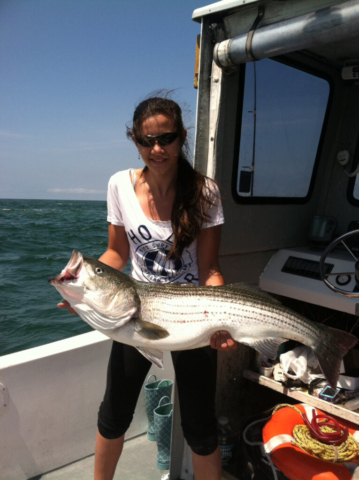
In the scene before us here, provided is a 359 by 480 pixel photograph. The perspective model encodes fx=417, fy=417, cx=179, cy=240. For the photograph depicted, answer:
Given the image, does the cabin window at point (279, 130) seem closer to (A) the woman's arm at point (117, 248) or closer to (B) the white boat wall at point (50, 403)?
(A) the woman's arm at point (117, 248)

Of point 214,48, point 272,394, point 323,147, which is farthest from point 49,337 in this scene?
point 214,48

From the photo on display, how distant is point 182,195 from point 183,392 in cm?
123

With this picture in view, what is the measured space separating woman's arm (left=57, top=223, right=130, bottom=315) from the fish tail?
139cm

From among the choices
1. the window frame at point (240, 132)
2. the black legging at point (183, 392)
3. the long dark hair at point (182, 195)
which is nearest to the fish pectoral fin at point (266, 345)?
the black legging at point (183, 392)

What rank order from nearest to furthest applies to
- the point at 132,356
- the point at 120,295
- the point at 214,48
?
the point at 120,295 < the point at 132,356 < the point at 214,48

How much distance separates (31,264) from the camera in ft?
65.2

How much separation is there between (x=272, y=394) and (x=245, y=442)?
70 centimetres

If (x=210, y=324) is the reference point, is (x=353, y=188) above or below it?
above

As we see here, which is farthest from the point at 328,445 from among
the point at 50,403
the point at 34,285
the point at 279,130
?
the point at 34,285

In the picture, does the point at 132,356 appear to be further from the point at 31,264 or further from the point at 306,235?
the point at 31,264

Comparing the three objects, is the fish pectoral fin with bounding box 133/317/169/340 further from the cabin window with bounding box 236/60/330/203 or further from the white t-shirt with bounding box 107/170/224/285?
the cabin window with bounding box 236/60/330/203

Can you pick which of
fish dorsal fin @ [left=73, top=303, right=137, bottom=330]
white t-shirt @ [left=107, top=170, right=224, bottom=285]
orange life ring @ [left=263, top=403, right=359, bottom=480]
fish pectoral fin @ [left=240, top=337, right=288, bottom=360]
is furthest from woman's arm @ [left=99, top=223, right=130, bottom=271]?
orange life ring @ [left=263, top=403, right=359, bottom=480]

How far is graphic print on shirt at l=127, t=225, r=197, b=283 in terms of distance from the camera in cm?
263

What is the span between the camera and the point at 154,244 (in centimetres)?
263
